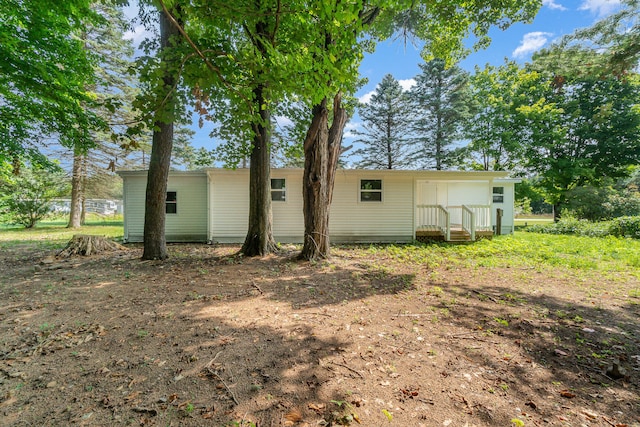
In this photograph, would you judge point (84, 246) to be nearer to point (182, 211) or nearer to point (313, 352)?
point (182, 211)

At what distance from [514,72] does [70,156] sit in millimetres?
29873

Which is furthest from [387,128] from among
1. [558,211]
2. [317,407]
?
[317,407]

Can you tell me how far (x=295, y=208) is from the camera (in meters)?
10.5

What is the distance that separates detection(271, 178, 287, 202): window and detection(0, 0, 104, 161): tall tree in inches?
213

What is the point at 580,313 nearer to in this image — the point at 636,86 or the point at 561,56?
the point at 561,56

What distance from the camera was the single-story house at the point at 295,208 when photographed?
10.3 meters

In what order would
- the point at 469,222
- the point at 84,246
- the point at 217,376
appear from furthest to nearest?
the point at 469,222, the point at 84,246, the point at 217,376

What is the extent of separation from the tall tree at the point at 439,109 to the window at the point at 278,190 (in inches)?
616

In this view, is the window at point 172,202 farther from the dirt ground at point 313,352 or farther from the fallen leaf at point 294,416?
the fallen leaf at point 294,416

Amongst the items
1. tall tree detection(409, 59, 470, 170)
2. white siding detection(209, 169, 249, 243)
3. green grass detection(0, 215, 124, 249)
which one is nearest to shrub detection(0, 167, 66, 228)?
green grass detection(0, 215, 124, 249)

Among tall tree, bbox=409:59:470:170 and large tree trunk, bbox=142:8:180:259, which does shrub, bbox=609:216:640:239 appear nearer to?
tall tree, bbox=409:59:470:170

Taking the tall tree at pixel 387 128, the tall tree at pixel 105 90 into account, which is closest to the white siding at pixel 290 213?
the tall tree at pixel 105 90

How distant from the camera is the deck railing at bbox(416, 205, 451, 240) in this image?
1082 centimetres

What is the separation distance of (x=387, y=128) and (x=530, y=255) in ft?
60.4
